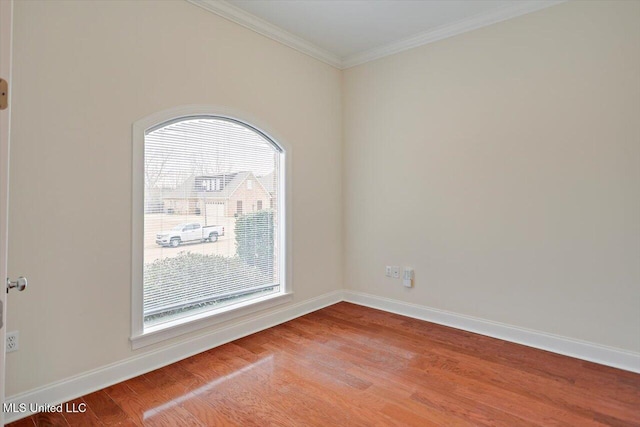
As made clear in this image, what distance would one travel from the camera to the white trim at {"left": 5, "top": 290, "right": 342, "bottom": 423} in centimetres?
202

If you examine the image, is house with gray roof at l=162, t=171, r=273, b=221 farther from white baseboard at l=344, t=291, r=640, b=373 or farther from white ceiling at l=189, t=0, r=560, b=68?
white baseboard at l=344, t=291, r=640, b=373

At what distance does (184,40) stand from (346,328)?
2816 millimetres

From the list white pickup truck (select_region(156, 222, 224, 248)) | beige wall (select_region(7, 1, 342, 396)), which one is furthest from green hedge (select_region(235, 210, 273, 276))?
beige wall (select_region(7, 1, 342, 396))

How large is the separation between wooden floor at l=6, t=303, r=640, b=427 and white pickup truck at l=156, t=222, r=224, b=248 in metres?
0.91

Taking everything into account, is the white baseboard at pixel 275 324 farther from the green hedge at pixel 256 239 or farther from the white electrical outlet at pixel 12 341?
the green hedge at pixel 256 239

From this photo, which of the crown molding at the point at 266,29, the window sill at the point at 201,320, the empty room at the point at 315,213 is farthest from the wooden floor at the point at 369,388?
the crown molding at the point at 266,29

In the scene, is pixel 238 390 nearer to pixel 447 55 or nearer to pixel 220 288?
pixel 220 288

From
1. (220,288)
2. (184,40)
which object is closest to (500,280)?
(220,288)

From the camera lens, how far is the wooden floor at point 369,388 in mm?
1941

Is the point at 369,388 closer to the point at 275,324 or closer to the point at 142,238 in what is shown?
the point at 275,324

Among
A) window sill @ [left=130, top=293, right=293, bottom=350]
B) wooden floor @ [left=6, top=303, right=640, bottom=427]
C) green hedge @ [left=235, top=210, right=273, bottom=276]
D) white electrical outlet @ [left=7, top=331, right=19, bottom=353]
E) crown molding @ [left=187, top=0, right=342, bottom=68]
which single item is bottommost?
wooden floor @ [left=6, top=303, right=640, bottom=427]

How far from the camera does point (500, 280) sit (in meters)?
3.07

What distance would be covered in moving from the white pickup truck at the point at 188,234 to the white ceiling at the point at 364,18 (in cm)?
177

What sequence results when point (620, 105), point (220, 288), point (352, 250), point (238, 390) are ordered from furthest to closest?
1. point (352, 250)
2. point (220, 288)
3. point (620, 105)
4. point (238, 390)
